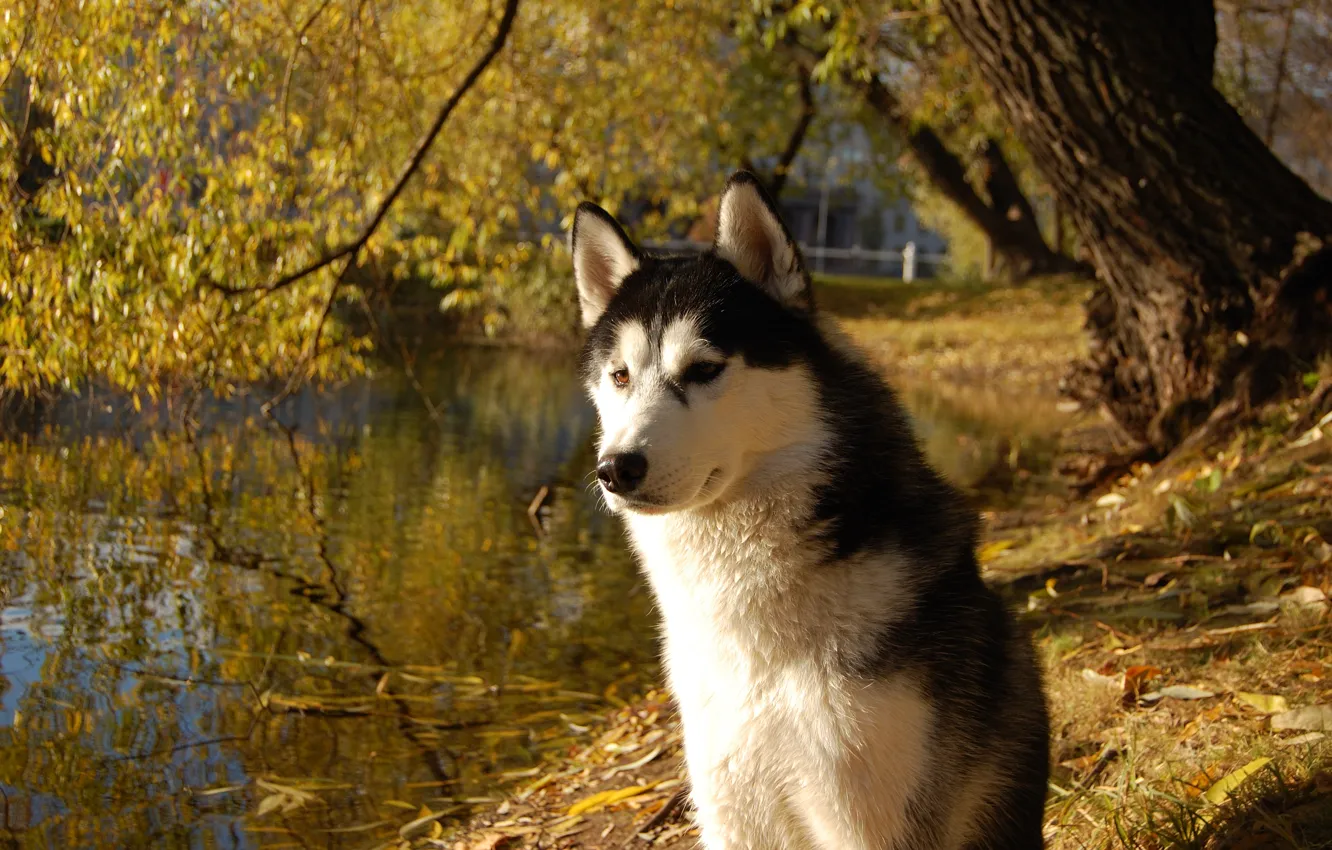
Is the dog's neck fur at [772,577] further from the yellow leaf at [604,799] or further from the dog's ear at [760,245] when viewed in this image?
the yellow leaf at [604,799]

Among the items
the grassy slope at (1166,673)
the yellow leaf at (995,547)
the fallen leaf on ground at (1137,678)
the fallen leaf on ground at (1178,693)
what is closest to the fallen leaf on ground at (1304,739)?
the grassy slope at (1166,673)

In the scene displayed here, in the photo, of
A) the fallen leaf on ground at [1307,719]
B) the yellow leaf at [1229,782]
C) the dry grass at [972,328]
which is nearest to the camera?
the yellow leaf at [1229,782]

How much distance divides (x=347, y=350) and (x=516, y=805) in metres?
4.55

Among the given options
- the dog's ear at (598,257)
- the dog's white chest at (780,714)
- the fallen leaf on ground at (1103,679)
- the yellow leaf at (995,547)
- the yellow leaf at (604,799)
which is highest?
the dog's ear at (598,257)

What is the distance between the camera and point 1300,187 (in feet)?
23.0

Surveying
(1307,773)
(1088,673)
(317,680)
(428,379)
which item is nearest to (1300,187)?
(1088,673)

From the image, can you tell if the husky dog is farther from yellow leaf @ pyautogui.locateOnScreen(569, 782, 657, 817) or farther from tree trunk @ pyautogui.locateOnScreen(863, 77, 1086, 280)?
tree trunk @ pyautogui.locateOnScreen(863, 77, 1086, 280)

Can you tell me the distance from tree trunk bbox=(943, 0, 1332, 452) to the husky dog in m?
3.99

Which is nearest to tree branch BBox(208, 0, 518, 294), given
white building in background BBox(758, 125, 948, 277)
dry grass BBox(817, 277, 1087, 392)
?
dry grass BBox(817, 277, 1087, 392)

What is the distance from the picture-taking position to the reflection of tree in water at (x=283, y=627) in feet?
16.8

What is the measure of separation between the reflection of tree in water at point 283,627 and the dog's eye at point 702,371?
282 centimetres

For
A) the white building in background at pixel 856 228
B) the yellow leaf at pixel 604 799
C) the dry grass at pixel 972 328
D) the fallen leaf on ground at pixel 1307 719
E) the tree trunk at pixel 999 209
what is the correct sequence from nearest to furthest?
the fallen leaf on ground at pixel 1307 719, the yellow leaf at pixel 604 799, the dry grass at pixel 972 328, the tree trunk at pixel 999 209, the white building in background at pixel 856 228

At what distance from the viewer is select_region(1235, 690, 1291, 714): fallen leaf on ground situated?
392 cm

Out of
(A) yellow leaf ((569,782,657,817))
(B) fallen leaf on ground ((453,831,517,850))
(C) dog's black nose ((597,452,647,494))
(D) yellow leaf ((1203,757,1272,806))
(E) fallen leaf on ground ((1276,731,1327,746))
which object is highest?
(C) dog's black nose ((597,452,647,494))
